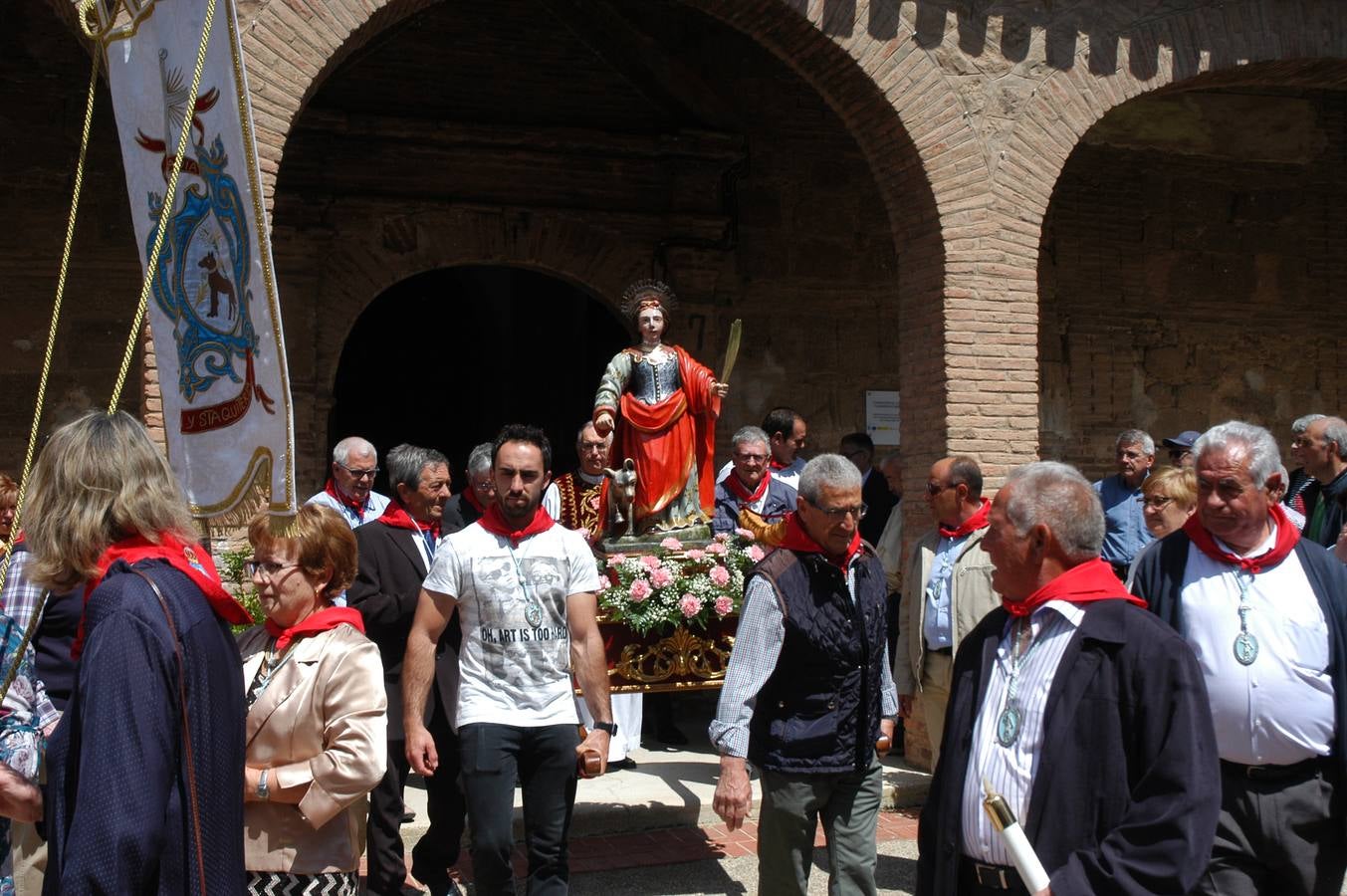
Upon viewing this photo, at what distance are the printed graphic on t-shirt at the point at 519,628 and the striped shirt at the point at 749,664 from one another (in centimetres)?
67

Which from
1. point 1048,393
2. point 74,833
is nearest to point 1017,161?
point 1048,393

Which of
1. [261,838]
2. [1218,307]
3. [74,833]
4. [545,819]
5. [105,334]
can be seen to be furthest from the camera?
[1218,307]

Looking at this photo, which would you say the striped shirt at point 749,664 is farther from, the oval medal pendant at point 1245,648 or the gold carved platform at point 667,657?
the gold carved platform at point 667,657

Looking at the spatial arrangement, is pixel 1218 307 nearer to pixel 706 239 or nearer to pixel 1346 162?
pixel 1346 162

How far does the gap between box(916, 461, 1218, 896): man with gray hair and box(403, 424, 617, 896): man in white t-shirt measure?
186cm

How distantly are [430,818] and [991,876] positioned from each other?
310cm

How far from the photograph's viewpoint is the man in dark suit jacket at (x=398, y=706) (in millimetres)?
5105

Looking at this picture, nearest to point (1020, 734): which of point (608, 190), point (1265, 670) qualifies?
point (1265, 670)

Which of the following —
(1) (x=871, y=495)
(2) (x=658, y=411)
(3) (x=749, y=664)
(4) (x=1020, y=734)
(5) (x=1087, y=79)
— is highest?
(5) (x=1087, y=79)

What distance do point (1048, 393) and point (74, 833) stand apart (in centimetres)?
1111

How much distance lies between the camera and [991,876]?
2.75 metres

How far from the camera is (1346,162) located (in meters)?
13.3

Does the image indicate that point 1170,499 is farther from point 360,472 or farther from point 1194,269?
point 1194,269

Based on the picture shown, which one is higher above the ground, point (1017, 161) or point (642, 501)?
point (1017, 161)
